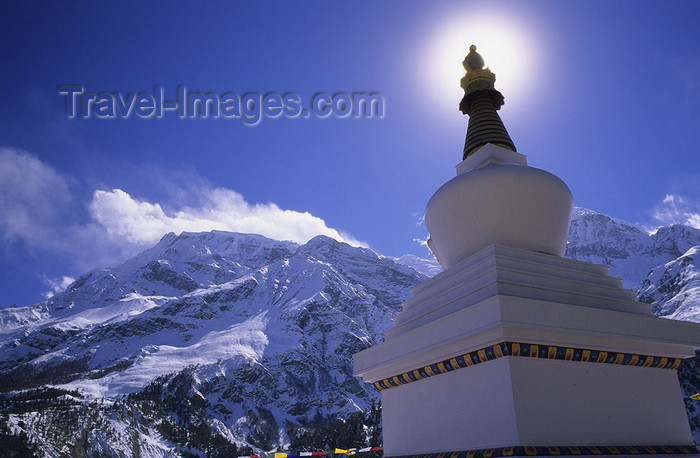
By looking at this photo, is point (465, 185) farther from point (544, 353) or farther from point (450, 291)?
point (544, 353)

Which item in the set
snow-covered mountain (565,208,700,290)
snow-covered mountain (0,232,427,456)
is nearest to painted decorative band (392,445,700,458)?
snow-covered mountain (0,232,427,456)

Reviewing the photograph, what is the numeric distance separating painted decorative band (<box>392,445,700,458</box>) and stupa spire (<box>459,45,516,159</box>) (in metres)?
4.21

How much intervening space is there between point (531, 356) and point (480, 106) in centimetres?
434

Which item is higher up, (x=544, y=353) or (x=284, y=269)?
(x=284, y=269)

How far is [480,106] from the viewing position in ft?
28.7

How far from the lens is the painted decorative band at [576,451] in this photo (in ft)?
17.1

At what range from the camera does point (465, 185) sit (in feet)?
23.7

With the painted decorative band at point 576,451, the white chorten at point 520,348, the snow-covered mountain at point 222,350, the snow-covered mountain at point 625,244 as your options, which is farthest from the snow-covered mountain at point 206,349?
the snow-covered mountain at point 625,244

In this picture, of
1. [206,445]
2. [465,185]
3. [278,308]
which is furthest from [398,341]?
[278,308]

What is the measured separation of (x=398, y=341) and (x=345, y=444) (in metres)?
27.3

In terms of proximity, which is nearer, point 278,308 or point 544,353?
point 544,353

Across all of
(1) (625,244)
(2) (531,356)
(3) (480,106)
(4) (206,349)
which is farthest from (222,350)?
(1) (625,244)

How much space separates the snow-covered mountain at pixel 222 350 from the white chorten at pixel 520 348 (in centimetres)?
2658

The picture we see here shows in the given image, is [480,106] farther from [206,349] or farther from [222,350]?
[206,349]
